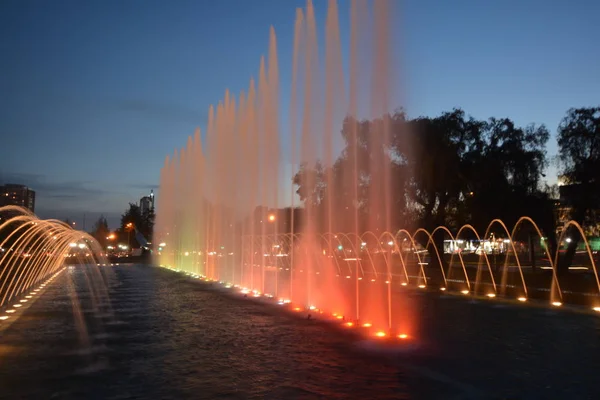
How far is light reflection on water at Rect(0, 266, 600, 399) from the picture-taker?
307 inches

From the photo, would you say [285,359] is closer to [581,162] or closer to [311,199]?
[311,199]

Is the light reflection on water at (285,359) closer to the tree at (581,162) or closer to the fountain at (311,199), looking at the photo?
the fountain at (311,199)

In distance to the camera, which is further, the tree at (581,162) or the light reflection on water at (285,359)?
the tree at (581,162)

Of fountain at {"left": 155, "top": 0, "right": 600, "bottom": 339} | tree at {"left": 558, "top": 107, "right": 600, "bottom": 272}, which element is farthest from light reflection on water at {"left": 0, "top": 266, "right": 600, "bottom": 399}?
tree at {"left": 558, "top": 107, "right": 600, "bottom": 272}

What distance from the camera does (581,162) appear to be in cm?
3203

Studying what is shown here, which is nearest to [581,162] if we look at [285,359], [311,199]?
[311,199]

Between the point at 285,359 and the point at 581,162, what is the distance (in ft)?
92.8

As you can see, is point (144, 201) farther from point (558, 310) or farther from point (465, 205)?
point (558, 310)

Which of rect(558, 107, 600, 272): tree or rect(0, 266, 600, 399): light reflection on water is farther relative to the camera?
rect(558, 107, 600, 272): tree

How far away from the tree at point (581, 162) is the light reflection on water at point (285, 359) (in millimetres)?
18459

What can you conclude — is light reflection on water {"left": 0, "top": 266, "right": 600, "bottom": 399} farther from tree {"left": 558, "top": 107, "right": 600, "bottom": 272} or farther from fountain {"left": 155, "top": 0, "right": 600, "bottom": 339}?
tree {"left": 558, "top": 107, "right": 600, "bottom": 272}

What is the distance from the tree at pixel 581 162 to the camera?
31.4 metres

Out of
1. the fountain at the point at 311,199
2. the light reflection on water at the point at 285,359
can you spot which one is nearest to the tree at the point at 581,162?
the fountain at the point at 311,199

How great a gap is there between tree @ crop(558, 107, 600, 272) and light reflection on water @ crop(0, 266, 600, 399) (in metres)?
18.5
